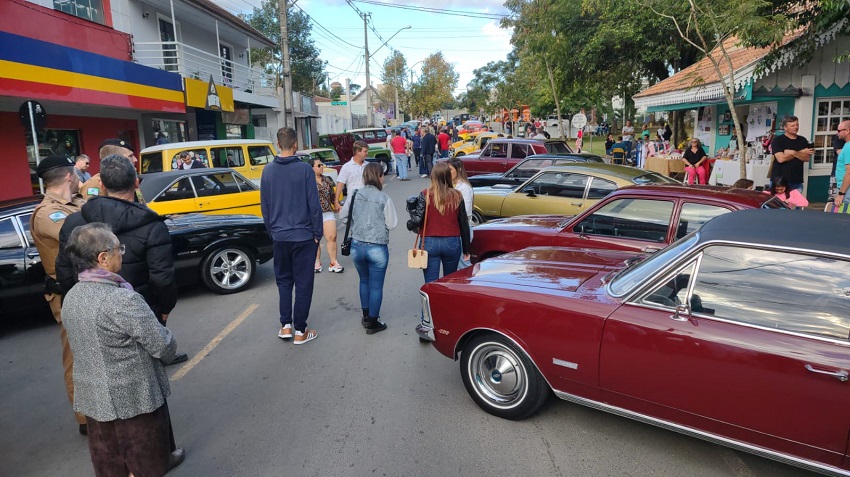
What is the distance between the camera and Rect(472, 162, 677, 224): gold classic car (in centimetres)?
809

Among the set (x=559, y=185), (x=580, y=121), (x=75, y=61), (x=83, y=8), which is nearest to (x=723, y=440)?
(x=559, y=185)

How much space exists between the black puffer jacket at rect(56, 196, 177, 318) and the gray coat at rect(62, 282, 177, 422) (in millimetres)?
895

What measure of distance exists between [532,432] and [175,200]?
303 inches

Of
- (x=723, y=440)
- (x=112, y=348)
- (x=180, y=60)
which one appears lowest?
(x=723, y=440)

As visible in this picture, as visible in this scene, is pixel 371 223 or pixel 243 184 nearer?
pixel 371 223

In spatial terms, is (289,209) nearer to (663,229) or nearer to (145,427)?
(145,427)

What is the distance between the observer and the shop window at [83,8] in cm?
1510

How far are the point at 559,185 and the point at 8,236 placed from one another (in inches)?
275

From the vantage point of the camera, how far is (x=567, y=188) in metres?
8.49

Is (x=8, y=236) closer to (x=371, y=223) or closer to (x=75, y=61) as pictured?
(x=371, y=223)

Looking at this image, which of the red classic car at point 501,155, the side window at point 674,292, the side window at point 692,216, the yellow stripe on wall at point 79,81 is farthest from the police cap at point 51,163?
the red classic car at point 501,155

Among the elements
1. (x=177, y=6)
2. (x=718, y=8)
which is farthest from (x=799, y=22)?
(x=177, y=6)

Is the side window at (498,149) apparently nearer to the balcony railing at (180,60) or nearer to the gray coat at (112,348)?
the balcony railing at (180,60)

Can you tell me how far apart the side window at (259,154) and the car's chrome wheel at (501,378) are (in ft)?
35.5
